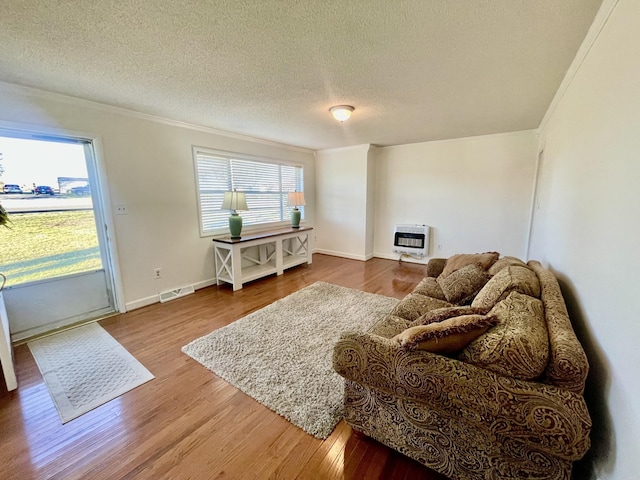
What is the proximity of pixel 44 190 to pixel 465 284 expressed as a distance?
4095 millimetres

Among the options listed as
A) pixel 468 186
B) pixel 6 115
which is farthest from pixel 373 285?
pixel 6 115

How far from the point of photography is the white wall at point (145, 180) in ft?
8.13

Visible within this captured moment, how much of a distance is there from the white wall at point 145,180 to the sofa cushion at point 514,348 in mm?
3505

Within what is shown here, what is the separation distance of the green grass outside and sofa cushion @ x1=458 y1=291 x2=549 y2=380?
12.1ft

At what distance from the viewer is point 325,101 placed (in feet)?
8.63

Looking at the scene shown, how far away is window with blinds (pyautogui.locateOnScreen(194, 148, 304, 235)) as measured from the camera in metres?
3.84

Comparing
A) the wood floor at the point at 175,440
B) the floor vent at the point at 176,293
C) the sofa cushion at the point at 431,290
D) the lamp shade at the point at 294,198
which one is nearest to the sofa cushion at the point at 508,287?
the sofa cushion at the point at 431,290

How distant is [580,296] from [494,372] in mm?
911

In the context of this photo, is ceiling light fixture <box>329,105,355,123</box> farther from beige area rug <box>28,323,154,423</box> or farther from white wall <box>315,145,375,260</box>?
beige area rug <box>28,323,154,423</box>

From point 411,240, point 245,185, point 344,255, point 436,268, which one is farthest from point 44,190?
point 411,240

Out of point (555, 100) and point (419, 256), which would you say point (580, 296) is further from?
point (419, 256)

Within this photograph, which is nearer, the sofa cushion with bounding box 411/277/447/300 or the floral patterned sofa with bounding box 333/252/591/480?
the floral patterned sofa with bounding box 333/252/591/480

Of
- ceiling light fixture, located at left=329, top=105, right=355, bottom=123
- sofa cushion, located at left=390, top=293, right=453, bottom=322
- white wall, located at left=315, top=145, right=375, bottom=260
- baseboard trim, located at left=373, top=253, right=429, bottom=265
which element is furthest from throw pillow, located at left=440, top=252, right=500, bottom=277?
white wall, located at left=315, top=145, right=375, bottom=260

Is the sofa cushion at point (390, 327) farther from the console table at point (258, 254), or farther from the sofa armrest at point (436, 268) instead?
the console table at point (258, 254)
